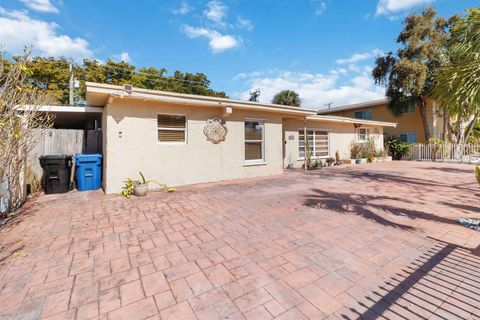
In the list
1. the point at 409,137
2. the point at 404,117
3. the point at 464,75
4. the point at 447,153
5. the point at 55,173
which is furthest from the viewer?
the point at 404,117

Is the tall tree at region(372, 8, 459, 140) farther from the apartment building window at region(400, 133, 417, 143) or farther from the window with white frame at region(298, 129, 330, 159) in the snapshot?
the window with white frame at region(298, 129, 330, 159)

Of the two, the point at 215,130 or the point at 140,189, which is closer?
the point at 140,189

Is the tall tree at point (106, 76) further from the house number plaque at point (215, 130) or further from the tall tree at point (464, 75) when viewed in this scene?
the tall tree at point (464, 75)

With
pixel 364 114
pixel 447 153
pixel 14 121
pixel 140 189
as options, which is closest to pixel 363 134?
pixel 447 153

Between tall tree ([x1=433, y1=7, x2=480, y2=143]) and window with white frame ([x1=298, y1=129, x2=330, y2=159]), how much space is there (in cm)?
885

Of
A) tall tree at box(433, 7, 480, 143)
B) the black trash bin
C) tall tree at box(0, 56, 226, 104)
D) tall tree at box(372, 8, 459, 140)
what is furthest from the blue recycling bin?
tall tree at box(372, 8, 459, 140)

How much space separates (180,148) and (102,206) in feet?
9.99

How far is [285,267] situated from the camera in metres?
2.78

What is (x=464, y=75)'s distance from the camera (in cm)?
362

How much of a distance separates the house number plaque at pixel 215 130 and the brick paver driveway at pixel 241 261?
3.29m

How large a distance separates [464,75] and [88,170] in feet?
30.9

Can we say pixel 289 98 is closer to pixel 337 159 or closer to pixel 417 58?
pixel 417 58

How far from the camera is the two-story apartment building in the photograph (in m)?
17.9

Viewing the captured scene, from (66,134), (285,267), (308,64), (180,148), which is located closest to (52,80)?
(66,134)
